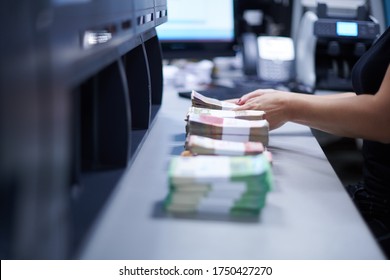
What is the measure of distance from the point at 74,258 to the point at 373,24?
64.5 inches

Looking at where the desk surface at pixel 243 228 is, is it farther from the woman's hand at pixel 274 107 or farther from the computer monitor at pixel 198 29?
the computer monitor at pixel 198 29

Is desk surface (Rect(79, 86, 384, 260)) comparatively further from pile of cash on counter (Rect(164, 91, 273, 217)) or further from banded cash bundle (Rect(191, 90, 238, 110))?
banded cash bundle (Rect(191, 90, 238, 110))

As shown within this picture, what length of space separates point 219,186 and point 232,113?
0.39 m

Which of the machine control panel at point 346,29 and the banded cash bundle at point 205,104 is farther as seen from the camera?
the machine control panel at point 346,29

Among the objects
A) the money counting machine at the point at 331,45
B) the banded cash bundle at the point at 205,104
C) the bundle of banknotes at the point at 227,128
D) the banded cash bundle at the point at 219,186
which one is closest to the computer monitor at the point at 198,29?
the money counting machine at the point at 331,45

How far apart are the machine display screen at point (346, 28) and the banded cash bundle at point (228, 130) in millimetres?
1042

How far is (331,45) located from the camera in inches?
75.4

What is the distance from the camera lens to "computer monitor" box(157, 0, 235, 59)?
206cm

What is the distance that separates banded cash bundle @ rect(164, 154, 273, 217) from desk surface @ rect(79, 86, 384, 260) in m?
0.03

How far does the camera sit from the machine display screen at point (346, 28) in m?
1.90

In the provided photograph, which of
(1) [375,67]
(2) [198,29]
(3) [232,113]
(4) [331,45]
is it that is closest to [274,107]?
(3) [232,113]

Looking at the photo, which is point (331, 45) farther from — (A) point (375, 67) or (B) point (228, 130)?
(B) point (228, 130)

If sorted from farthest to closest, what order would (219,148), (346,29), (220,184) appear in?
(346,29), (219,148), (220,184)
